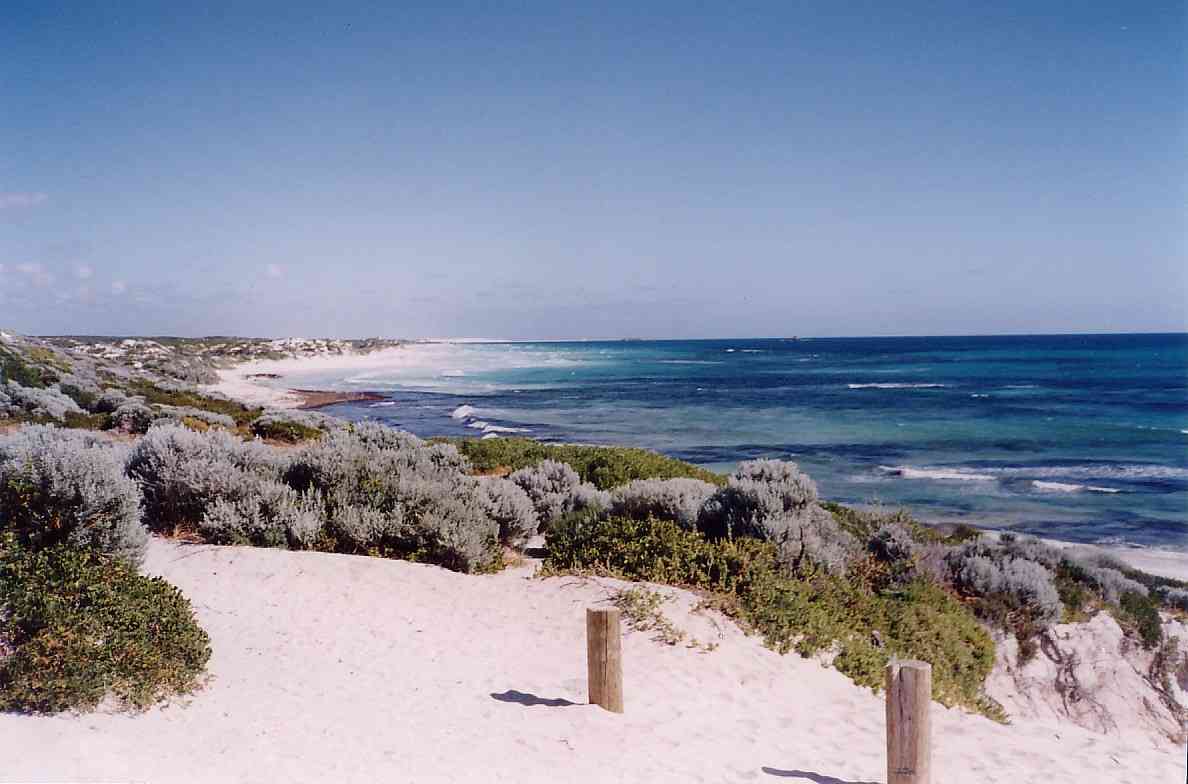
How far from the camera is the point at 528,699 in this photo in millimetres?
6059

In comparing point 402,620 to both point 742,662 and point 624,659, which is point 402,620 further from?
point 742,662

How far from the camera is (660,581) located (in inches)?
330

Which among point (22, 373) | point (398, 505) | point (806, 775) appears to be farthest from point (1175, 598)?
point (22, 373)

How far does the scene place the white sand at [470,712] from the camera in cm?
477

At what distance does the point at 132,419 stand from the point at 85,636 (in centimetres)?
1621

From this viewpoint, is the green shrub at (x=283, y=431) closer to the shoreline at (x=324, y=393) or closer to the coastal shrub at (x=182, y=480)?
the coastal shrub at (x=182, y=480)

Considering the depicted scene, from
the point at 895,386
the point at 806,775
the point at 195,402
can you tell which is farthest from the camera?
the point at 895,386

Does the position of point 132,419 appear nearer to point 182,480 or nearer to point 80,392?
point 80,392

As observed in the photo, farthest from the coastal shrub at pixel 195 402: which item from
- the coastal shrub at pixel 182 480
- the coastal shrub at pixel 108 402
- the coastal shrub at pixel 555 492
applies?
the coastal shrub at pixel 555 492

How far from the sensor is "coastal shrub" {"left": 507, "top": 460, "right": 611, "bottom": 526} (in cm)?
1073

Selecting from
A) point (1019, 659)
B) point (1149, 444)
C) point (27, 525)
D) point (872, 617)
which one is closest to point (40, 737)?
point (27, 525)

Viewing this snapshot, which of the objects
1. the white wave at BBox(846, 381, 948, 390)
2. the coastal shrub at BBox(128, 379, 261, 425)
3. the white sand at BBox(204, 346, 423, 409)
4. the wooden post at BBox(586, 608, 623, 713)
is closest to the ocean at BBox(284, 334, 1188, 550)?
the white wave at BBox(846, 381, 948, 390)

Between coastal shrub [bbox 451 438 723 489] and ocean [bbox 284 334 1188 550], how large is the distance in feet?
17.7

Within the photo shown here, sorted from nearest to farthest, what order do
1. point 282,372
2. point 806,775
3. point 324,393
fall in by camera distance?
point 806,775 < point 324,393 < point 282,372
